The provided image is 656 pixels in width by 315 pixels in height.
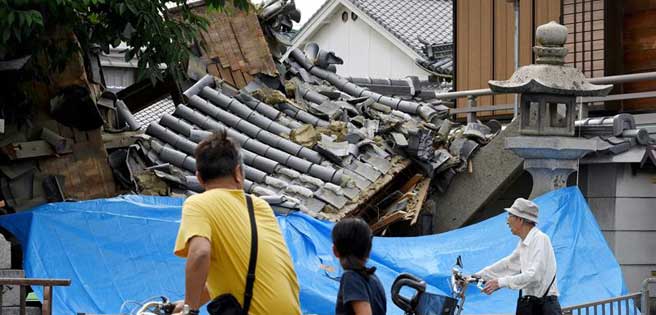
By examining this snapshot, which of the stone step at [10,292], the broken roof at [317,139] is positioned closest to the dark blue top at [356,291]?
the stone step at [10,292]

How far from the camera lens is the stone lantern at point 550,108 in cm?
1460

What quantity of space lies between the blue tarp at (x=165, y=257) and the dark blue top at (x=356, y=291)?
591cm

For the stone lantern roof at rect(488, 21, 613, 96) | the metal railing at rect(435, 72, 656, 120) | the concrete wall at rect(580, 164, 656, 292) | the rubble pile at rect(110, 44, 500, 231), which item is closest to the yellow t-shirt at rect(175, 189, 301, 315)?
the rubble pile at rect(110, 44, 500, 231)

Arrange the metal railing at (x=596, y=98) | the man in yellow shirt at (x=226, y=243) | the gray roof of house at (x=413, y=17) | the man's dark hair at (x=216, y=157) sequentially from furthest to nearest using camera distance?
1. the gray roof of house at (x=413, y=17)
2. the metal railing at (x=596, y=98)
3. the man's dark hair at (x=216, y=157)
4. the man in yellow shirt at (x=226, y=243)

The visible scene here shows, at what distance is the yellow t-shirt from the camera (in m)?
5.88

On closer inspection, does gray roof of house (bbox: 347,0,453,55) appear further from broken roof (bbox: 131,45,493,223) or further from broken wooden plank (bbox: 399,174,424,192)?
broken wooden plank (bbox: 399,174,424,192)

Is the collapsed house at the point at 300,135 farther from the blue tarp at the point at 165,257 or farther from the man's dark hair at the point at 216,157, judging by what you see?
the man's dark hair at the point at 216,157

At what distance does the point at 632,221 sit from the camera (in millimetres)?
16734

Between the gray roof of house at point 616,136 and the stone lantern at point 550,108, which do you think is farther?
the gray roof of house at point 616,136

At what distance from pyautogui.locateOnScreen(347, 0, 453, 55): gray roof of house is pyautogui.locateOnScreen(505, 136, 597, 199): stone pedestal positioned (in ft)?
73.0

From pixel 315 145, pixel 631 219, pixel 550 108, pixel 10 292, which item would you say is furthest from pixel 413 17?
pixel 10 292

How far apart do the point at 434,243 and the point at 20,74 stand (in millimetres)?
5133

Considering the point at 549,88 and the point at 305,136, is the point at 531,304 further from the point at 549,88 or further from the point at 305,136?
the point at 305,136

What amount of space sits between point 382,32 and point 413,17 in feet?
3.74
